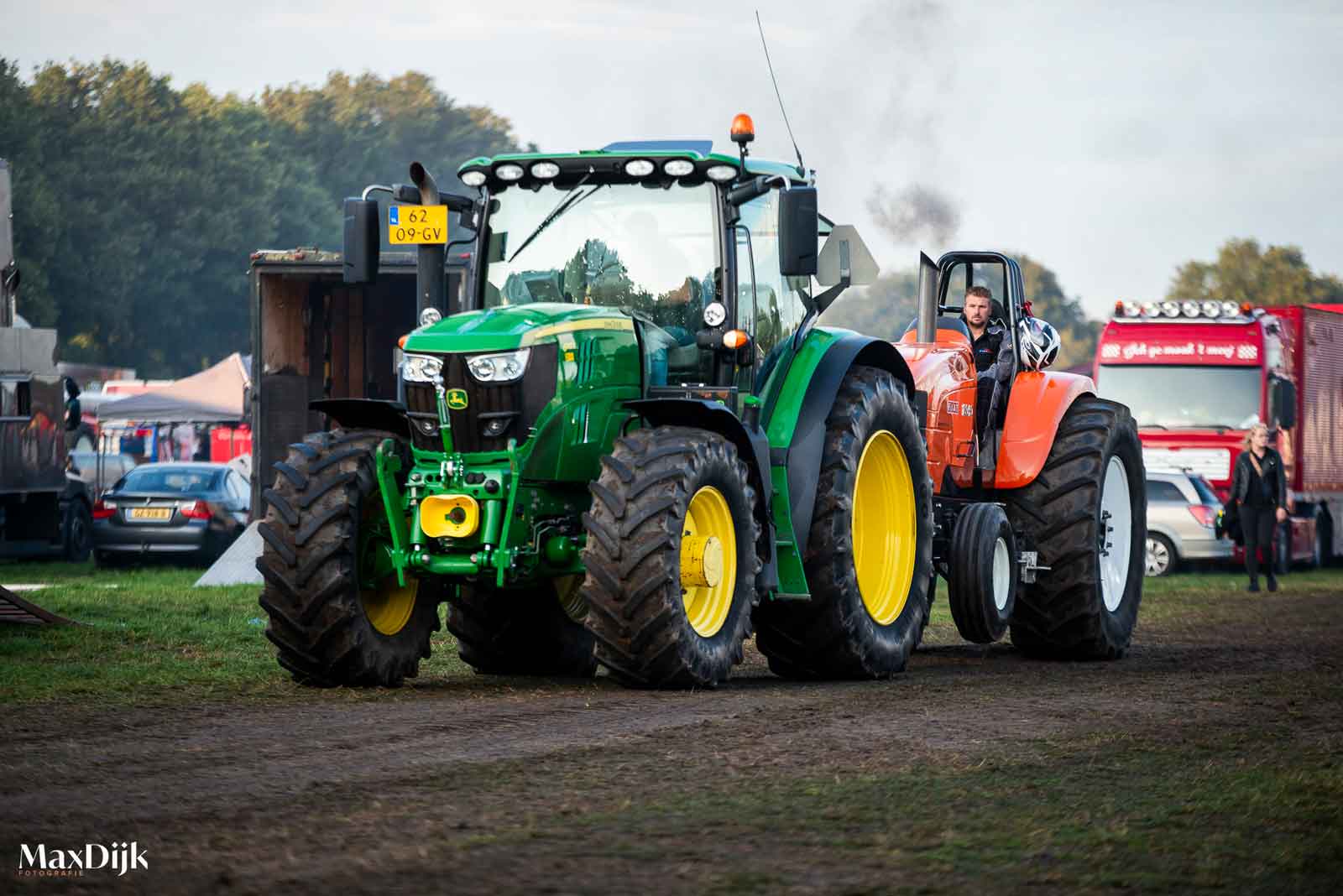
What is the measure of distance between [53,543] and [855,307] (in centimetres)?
13521

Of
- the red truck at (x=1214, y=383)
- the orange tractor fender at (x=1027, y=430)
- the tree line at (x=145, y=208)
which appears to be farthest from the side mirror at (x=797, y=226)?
the tree line at (x=145, y=208)

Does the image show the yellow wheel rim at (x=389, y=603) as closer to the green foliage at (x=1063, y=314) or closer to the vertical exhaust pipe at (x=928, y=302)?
the vertical exhaust pipe at (x=928, y=302)

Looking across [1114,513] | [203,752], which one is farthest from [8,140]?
[203,752]

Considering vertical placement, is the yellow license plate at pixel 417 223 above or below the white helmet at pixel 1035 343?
above

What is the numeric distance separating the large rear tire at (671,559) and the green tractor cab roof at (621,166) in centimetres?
158

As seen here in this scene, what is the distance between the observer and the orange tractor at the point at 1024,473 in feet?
45.6

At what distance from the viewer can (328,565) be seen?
1066cm

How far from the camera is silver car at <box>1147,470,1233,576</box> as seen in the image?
28.0 meters

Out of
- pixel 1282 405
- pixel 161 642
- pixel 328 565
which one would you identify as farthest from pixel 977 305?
pixel 1282 405

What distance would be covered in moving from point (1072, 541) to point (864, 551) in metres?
1.80

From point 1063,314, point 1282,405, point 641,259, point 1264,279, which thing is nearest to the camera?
point 641,259

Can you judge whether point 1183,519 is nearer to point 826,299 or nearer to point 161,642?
point 826,299

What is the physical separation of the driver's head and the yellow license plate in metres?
4.48
